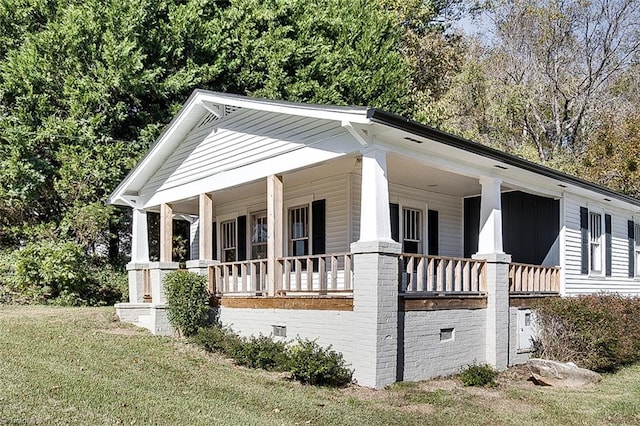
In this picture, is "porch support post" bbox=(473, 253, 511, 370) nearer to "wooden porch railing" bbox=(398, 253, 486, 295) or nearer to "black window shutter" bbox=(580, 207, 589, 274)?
"wooden porch railing" bbox=(398, 253, 486, 295)

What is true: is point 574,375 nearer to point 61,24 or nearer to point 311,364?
point 311,364

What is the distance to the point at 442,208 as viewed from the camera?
51.1 ft

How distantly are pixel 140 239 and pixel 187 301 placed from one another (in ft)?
13.8

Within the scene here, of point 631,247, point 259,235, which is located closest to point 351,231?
point 259,235

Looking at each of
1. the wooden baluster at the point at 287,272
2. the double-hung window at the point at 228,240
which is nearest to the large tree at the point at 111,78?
the double-hung window at the point at 228,240

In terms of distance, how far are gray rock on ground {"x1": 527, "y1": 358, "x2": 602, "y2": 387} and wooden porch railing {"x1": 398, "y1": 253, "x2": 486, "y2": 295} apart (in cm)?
170

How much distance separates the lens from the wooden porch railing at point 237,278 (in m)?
12.4

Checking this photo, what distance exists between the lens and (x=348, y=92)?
24.5 metres

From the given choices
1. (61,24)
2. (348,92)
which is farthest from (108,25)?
(348,92)

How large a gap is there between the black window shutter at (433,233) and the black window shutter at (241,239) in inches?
191

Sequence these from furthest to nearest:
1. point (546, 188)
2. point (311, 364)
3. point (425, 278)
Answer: point (546, 188) → point (425, 278) → point (311, 364)

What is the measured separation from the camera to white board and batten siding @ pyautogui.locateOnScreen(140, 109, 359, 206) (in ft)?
35.1

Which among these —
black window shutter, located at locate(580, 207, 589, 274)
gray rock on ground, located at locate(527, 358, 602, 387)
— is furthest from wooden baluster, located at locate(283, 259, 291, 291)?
black window shutter, located at locate(580, 207, 589, 274)

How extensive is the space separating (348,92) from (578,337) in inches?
593
